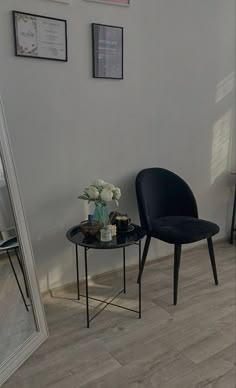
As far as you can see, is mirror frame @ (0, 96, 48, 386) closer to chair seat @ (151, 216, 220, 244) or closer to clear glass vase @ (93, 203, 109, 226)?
clear glass vase @ (93, 203, 109, 226)

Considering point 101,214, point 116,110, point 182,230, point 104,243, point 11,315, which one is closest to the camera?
point 11,315

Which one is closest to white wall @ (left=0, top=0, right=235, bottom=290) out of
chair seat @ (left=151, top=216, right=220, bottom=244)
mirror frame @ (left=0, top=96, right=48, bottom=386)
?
mirror frame @ (left=0, top=96, right=48, bottom=386)

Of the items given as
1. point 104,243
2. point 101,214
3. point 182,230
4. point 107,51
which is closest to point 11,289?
point 104,243

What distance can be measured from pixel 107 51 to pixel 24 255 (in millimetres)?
1437

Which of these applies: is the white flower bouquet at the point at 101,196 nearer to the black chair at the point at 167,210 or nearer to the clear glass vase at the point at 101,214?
the clear glass vase at the point at 101,214

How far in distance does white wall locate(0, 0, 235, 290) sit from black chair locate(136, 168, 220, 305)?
0.53ft

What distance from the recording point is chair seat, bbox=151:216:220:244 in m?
2.23

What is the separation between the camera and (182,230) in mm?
2301

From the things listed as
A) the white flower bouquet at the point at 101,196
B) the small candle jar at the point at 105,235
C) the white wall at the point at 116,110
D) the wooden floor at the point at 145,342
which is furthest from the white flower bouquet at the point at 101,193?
the wooden floor at the point at 145,342

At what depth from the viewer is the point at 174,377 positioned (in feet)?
5.50

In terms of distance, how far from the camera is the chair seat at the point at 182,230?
223 centimetres

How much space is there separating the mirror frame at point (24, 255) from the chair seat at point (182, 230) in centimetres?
87

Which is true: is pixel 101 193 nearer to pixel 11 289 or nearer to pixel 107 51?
pixel 11 289

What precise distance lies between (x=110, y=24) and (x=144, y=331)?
6.46 ft
